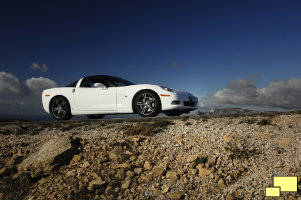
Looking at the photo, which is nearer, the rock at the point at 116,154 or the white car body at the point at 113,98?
the rock at the point at 116,154

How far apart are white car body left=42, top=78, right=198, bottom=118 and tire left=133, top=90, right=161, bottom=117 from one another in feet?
0.39

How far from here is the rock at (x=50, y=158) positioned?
5.94 meters

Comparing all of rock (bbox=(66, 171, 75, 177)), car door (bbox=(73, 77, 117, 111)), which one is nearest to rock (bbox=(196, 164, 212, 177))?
rock (bbox=(66, 171, 75, 177))

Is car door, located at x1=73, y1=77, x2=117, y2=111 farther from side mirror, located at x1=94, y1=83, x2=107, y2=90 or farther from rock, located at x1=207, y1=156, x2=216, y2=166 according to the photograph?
rock, located at x1=207, y1=156, x2=216, y2=166

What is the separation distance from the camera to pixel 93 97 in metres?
7.59

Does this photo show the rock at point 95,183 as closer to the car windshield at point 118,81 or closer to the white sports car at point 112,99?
the white sports car at point 112,99

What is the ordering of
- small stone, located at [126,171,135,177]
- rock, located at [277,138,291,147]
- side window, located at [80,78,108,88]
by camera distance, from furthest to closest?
1. side window, located at [80,78,108,88]
2. rock, located at [277,138,291,147]
3. small stone, located at [126,171,135,177]

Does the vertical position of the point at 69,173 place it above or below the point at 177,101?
below

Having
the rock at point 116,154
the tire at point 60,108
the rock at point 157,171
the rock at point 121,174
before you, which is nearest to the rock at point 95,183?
the rock at point 121,174

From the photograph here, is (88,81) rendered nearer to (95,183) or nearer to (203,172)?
(95,183)

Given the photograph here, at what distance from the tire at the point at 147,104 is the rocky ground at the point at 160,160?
0.52 meters

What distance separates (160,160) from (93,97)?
3.45 m

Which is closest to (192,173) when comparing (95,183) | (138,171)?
(138,171)

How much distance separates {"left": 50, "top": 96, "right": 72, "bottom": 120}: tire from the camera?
27.2ft
